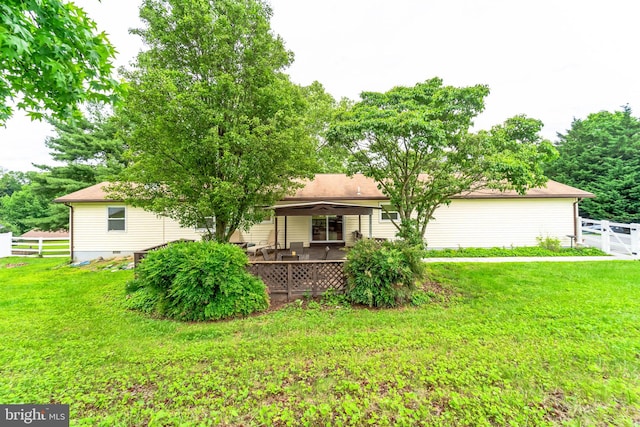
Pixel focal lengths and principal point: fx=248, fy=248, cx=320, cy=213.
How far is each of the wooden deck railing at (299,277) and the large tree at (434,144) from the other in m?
2.16

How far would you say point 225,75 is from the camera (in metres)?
6.12

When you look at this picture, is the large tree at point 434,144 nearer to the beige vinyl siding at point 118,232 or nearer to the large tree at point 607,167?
the beige vinyl siding at point 118,232

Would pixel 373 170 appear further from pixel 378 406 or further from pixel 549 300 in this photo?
pixel 378 406

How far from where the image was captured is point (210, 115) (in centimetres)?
612

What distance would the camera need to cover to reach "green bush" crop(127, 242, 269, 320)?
4797 mm

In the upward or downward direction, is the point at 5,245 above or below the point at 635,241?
below

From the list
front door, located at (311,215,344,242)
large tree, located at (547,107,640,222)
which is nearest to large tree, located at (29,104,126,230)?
front door, located at (311,215,344,242)

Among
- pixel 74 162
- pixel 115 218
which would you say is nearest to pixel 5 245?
pixel 115 218

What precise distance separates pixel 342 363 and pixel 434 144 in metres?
4.87

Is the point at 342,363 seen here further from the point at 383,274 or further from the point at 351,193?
the point at 351,193

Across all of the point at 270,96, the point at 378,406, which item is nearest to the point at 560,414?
the point at 378,406

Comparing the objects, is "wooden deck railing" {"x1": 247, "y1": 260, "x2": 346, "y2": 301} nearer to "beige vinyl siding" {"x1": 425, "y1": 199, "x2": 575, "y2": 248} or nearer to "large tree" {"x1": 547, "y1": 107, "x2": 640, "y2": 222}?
"beige vinyl siding" {"x1": 425, "y1": 199, "x2": 575, "y2": 248}

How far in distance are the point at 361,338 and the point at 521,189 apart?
16.6 feet

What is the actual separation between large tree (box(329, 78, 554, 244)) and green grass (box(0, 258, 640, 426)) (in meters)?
2.73
